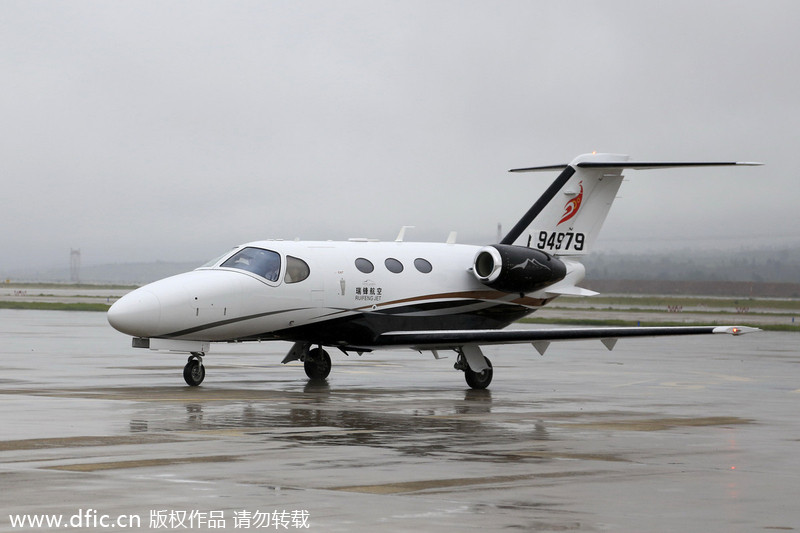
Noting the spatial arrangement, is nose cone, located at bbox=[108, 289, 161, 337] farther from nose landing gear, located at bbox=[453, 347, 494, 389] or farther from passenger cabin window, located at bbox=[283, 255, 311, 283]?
nose landing gear, located at bbox=[453, 347, 494, 389]

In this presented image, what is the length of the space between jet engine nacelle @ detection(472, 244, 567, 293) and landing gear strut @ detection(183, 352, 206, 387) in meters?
5.96

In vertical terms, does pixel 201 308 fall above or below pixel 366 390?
above

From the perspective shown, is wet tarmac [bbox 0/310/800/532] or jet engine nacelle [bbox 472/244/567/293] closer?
wet tarmac [bbox 0/310/800/532]

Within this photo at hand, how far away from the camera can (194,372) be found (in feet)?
69.6

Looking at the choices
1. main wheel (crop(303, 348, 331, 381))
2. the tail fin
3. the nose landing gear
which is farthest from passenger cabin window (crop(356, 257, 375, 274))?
the tail fin

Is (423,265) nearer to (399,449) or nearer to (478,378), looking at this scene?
(478,378)

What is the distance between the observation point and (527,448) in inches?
522

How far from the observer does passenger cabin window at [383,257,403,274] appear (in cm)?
2329

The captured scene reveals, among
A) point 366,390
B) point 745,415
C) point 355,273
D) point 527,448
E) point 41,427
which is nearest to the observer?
point 527,448

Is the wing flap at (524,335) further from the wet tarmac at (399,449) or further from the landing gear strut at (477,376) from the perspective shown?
the wet tarmac at (399,449)

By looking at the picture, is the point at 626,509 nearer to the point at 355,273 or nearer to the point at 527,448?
the point at 527,448

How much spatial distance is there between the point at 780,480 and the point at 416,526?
446cm

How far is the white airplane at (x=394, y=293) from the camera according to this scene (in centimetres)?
2069

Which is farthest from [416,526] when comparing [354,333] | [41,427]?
[354,333]
